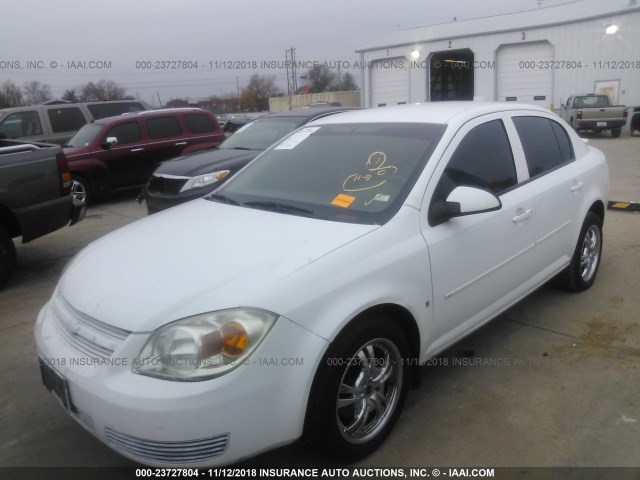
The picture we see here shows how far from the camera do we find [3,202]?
5.34 metres

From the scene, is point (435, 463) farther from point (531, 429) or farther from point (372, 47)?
point (372, 47)

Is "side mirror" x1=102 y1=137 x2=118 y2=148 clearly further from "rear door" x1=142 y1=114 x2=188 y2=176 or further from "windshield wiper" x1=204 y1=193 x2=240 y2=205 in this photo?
"windshield wiper" x1=204 y1=193 x2=240 y2=205

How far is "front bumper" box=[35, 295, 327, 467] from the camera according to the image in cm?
211

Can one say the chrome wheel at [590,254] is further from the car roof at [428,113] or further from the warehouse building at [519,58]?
the warehouse building at [519,58]

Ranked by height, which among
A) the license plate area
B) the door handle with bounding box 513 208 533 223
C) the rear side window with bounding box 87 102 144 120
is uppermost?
the rear side window with bounding box 87 102 144 120

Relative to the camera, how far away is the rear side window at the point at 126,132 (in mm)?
10270

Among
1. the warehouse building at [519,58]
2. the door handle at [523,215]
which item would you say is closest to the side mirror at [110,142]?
the door handle at [523,215]

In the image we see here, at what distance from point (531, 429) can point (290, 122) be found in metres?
5.89

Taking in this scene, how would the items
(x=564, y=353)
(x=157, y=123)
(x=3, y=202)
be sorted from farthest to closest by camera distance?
(x=157, y=123)
(x=3, y=202)
(x=564, y=353)

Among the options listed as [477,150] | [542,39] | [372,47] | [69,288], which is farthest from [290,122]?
[372,47]

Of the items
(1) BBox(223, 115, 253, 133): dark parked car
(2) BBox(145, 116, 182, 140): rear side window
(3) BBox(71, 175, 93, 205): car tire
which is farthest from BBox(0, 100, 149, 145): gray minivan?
(1) BBox(223, 115, 253, 133): dark parked car

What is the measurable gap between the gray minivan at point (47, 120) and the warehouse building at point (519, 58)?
1862 cm

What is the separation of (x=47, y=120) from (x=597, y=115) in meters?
18.2

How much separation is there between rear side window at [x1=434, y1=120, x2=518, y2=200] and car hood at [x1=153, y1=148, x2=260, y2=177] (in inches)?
164
